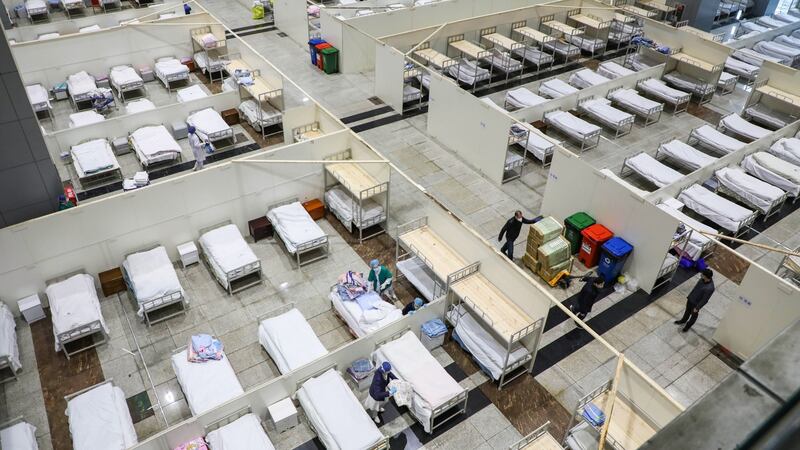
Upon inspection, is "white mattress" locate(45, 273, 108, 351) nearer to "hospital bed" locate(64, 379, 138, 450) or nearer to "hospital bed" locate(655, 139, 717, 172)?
"hospital bed" locate(64, 379, 138, 450)

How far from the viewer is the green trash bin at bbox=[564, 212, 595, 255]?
13.2m

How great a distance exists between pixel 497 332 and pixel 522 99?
1019 centimetres

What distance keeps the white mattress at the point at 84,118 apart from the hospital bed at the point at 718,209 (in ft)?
53.0

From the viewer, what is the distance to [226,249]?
12406 millimetres

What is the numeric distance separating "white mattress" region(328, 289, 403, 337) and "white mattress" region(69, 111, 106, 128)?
1006cm

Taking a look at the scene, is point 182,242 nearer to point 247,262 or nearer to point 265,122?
point 247,262

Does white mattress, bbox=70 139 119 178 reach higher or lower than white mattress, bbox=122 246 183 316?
higher

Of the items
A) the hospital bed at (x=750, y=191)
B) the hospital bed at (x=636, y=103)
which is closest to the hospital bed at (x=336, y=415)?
the hospital bed at (x=750, y=191)

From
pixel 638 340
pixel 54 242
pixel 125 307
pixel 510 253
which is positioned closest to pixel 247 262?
pixel 125 307

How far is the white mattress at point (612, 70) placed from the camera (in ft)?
67.1

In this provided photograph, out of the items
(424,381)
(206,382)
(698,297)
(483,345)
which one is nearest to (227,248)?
(206,382)

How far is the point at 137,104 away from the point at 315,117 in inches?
238

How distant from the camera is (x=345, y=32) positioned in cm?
2023

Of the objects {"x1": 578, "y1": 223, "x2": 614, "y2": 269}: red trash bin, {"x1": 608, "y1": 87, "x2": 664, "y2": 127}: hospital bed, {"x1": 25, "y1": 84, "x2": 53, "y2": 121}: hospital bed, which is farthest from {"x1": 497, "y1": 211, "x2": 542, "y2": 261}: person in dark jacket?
{"x1": 25, "y1": 84, "x2": 53, "y2": 121}: hospital bed
